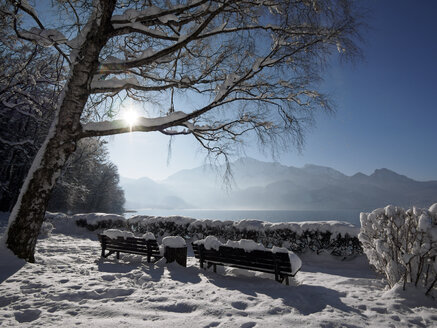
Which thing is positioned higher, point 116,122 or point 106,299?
point 116,122

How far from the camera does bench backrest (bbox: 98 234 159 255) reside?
272 inches

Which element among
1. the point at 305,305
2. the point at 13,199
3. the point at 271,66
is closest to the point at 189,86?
the point at 271,66

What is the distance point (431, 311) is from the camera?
146 inches

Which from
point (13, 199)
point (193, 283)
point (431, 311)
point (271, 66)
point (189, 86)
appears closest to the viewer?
point (431, 311)

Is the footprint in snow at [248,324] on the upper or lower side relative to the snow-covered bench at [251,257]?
lower

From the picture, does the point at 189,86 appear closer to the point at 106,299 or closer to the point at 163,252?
the point at 163,252

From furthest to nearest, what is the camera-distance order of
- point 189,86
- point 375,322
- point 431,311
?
point 189,86 → point 431,311 → point 375,322

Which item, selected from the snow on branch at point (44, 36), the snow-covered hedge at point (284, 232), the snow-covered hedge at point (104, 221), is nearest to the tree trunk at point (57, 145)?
the snow on branch at point (44, 36)

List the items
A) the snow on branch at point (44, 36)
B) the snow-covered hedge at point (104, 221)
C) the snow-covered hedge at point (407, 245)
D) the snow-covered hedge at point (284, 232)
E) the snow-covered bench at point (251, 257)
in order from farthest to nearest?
the snow-covered hedge at point (104, 221), the snow-covered hedge at point (284, 232), the snow-covered bench at point (251, 257), the snow on branch at point (44, 36), the snow-covered hedge at point (407, 245)

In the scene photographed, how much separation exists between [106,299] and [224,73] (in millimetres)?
7156

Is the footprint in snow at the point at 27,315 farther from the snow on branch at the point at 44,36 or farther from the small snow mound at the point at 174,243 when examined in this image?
the snow on branch at the point at 44,36

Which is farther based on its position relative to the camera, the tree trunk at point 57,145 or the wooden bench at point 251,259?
the wooden bench at point 251,259

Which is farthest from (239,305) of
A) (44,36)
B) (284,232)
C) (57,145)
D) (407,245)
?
(284,232)

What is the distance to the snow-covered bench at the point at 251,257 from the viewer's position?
5250 millimetres
